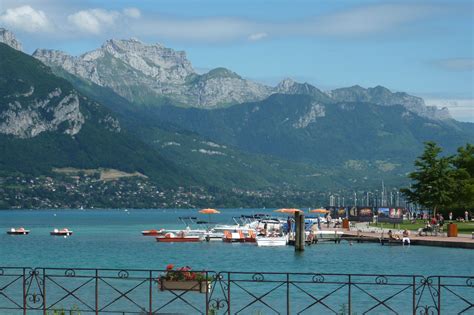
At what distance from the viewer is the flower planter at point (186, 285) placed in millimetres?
30812

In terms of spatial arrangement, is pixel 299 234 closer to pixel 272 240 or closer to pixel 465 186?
pixel 272 240

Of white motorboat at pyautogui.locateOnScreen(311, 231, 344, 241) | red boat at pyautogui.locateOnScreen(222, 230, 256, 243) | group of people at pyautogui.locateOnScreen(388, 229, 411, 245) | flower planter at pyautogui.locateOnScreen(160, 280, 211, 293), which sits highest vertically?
flower planter at pyautogui.locateOnScreen(160, 280, 211, 293)

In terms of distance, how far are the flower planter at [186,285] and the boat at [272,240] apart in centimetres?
8761

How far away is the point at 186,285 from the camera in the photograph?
31031 millimetres

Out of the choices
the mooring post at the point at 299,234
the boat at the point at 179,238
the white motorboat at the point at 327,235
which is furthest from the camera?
the boat at the point at 179,238

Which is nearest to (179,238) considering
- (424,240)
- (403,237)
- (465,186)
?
(403,237)

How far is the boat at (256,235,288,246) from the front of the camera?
118562 millimetres

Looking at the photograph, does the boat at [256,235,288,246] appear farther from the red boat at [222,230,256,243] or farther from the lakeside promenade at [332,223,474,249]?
the red boat at [222,230,256,243]

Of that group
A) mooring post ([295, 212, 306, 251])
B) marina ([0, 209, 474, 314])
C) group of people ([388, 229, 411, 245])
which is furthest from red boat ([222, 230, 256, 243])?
group of people ([388, 229, 411, 245])

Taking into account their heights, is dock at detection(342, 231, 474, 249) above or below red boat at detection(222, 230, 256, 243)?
above

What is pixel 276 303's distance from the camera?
170ft

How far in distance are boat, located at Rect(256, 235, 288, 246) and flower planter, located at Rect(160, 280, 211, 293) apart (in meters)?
87.6

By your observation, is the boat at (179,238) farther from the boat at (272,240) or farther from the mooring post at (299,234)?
the mooring post at (299,234)

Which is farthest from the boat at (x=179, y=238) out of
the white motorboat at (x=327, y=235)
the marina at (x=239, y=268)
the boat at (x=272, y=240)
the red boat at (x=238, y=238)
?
the white motorboat at (x=327, y=235)
